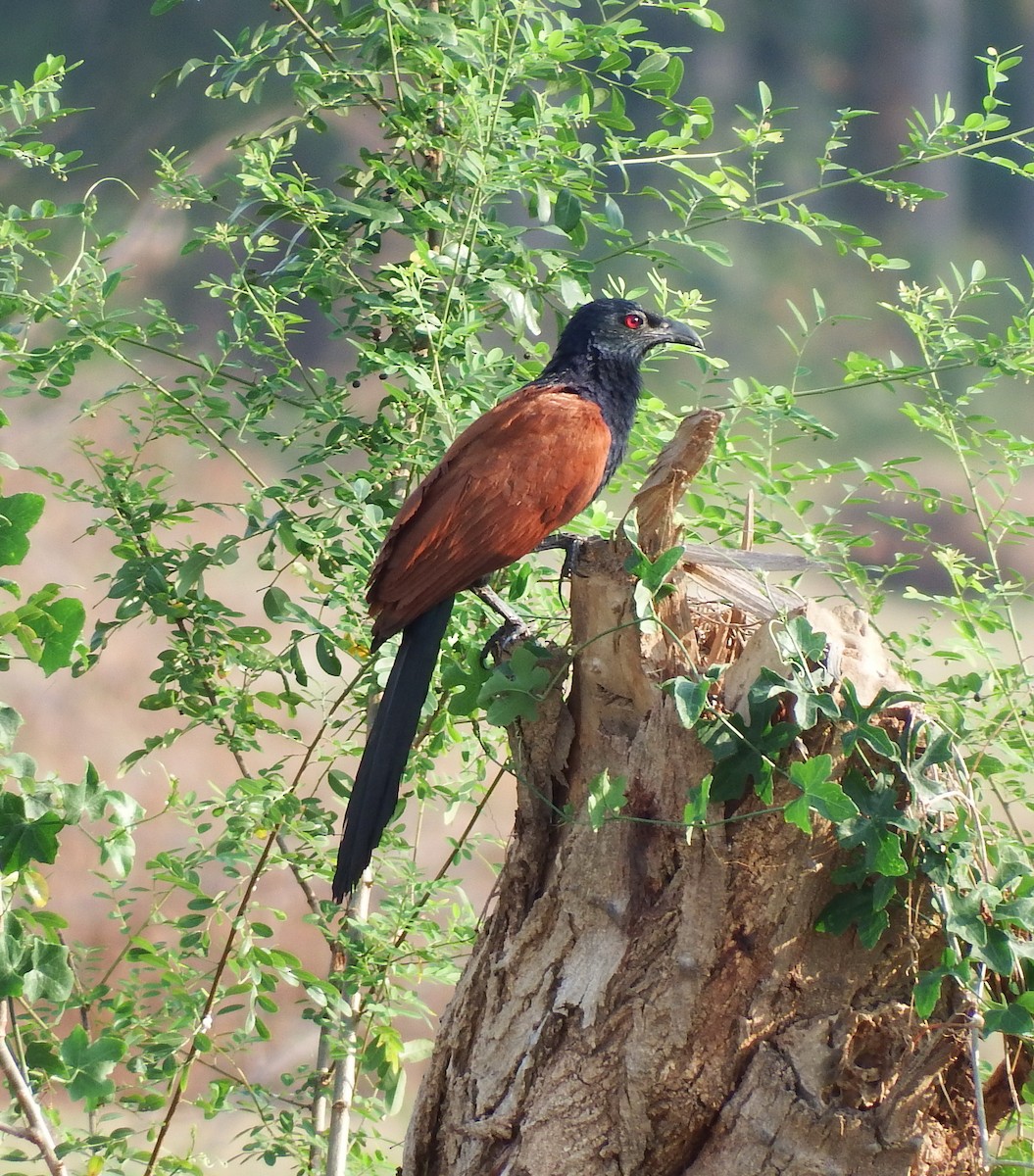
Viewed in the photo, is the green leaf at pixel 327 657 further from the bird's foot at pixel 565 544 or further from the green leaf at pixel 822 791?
the green leaf at pixel 822 791

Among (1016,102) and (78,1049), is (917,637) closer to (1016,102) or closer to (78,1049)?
(78,1049)

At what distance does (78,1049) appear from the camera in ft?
2.72

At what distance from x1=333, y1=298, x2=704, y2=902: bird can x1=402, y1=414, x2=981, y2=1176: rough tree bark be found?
0.55ft

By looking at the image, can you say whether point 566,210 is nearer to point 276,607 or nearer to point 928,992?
point 276,607

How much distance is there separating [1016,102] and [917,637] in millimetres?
2142

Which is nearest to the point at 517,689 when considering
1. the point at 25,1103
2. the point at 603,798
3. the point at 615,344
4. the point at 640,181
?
the point at 603,798

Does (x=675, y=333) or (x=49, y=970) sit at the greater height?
(x=675, y=333)

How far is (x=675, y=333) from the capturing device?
145cm

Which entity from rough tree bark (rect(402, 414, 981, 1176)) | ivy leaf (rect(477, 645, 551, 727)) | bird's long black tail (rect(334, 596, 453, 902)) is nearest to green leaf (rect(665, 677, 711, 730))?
rough tree bark (rect(402, 414, 981, 1176))

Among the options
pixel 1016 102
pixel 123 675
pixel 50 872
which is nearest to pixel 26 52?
pixel 123 675

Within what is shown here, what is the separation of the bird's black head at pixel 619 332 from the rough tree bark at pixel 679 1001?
1.64 ft

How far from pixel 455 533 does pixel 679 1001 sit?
0.49 meters

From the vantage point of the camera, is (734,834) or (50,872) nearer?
(734,834)

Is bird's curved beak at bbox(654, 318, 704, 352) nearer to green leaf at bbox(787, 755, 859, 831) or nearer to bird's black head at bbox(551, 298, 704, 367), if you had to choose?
bird's black head at bbox(551, 298, 704, 367)
